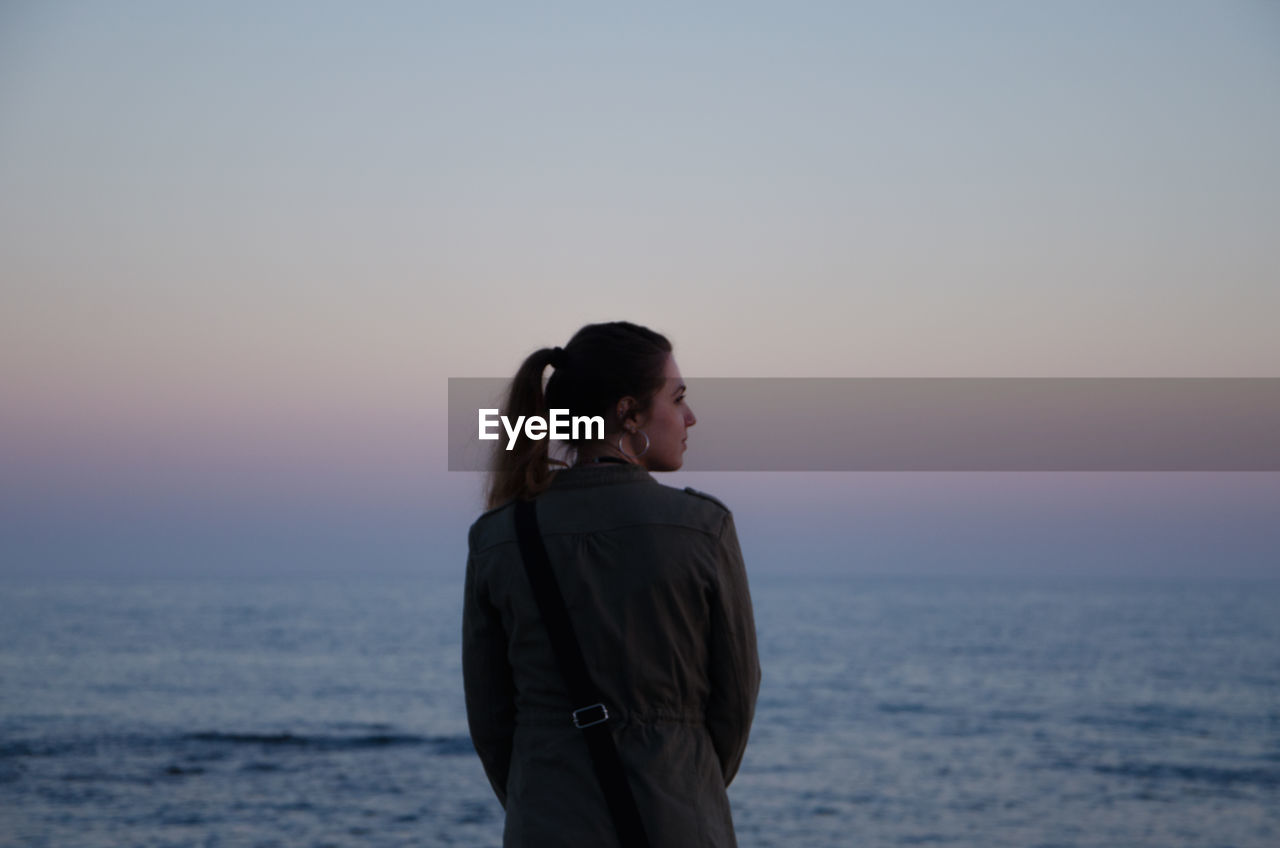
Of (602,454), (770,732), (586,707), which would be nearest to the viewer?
(586,707)

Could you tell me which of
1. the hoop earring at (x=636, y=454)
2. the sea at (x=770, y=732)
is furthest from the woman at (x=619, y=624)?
the sea at (x=770, y=732)

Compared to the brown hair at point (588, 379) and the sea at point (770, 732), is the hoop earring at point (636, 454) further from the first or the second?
the sea at point (770, 732)

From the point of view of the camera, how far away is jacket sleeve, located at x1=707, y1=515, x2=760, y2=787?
5.66 feet

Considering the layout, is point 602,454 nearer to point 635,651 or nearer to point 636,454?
point 636,454

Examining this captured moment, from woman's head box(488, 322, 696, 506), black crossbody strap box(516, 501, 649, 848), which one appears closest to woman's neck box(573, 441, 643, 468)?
woman's head box(488, 322, 696, 506)

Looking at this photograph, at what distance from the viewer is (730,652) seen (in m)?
1.74

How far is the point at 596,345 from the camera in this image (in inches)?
72.0

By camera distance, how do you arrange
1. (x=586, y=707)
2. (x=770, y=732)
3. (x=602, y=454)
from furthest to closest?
(x=770, y=732), (x=602, y=454), (x=586, y=707)

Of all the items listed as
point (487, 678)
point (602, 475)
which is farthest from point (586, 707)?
point (602, 475)

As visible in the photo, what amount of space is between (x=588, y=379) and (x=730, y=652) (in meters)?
0.51

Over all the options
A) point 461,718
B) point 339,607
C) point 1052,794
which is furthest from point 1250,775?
point 339,607

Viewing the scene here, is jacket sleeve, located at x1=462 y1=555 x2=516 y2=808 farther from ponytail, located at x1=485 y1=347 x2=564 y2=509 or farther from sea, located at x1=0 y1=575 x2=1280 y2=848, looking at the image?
sea, located at x1=0 y1=575 x2=1280 y2=848

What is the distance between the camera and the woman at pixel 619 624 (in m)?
1.68

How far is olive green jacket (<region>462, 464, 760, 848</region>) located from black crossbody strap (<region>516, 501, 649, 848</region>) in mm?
13
